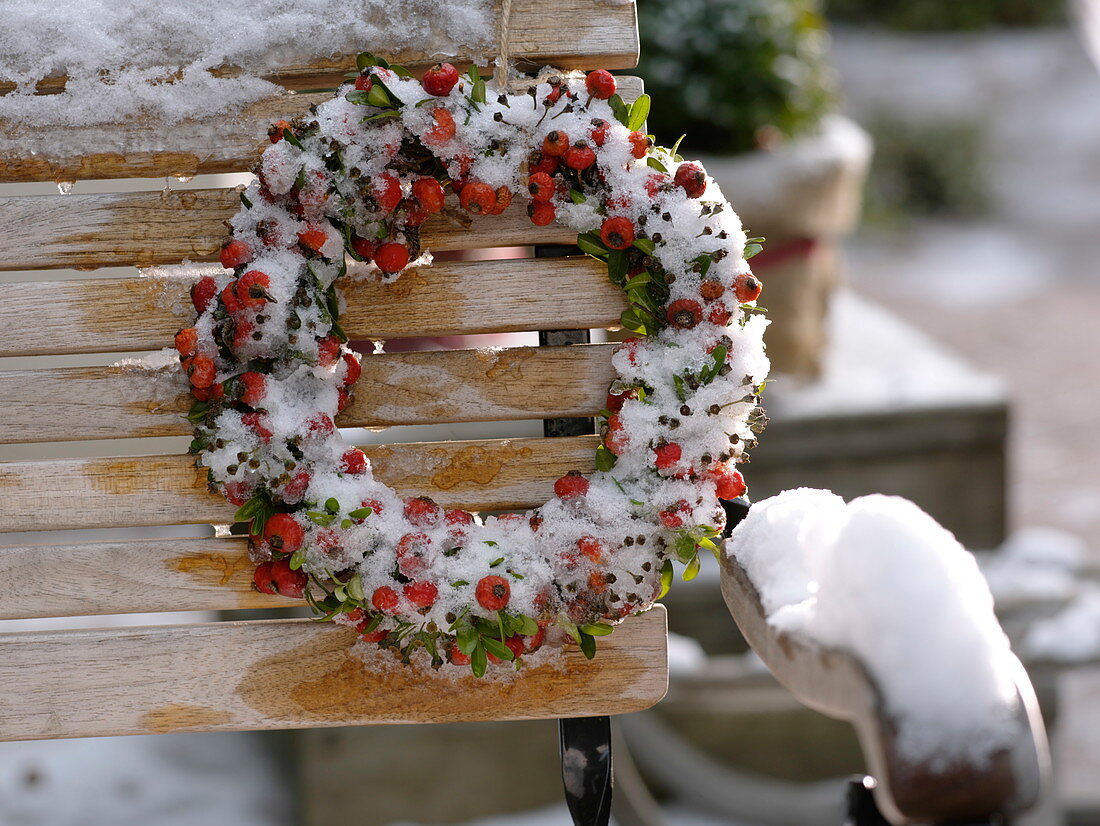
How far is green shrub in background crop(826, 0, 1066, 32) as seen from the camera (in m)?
8.80

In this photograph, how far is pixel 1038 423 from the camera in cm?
459

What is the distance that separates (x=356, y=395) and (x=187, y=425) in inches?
7.2

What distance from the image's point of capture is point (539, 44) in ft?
3.82

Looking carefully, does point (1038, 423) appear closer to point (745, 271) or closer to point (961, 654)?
point (745, 271)

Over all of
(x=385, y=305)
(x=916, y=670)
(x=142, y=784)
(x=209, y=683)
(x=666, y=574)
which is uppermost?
(x=385, y=305)

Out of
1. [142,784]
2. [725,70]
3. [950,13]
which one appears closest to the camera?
[142,784]

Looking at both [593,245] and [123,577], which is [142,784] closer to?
[123,577]

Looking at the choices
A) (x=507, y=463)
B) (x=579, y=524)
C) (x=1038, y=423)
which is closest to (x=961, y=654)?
(x=579, y=524)

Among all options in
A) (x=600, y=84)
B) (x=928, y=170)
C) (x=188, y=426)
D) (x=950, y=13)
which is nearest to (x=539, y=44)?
(x=600, y=84)

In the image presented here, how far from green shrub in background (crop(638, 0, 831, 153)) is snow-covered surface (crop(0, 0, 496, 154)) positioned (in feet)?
5.45

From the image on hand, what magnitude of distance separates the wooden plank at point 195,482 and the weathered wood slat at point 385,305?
0.13 m

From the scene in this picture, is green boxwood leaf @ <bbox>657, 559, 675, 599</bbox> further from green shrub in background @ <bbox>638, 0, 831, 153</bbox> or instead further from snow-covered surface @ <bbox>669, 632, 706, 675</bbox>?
green shrub in background @ <bbox>638, 0, 831, 153</bbox>

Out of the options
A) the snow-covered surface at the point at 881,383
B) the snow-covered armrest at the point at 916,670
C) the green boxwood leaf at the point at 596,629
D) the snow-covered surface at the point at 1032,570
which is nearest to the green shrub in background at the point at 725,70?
the snow-covered surface at the point at 881,383

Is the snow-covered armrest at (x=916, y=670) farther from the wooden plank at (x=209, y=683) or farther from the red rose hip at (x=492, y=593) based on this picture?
the wooden plank at (x=209, y=683)
